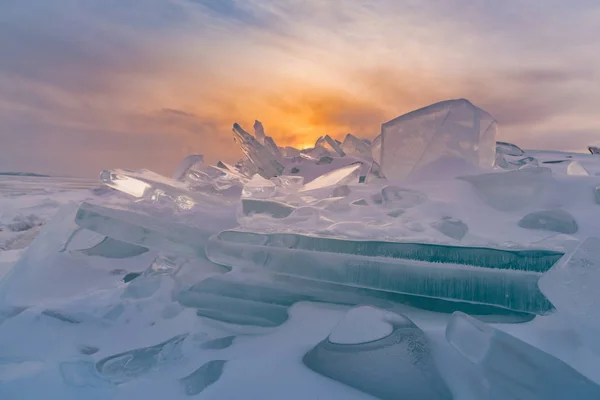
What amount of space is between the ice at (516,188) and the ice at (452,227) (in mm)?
363

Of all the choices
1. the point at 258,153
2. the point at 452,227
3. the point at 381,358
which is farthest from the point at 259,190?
the point at 258,153

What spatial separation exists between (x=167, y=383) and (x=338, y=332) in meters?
0.55

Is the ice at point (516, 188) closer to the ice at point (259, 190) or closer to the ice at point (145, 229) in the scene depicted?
the ice at point (259, 190)

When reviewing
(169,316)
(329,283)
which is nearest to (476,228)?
(329,283)

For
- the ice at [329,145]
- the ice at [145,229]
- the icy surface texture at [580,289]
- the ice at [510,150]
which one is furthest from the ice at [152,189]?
the ice at [510,150]

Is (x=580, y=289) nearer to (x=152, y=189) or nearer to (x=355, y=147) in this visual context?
(x=152, y=189)

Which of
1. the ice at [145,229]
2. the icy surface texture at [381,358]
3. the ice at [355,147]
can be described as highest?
the ice at [355,147]

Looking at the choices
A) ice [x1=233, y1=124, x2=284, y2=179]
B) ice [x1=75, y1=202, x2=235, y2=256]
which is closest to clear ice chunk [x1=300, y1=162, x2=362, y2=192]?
ice [x1=75, y1=202, x2=235, y2=256]

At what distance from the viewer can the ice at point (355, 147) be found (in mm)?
5699

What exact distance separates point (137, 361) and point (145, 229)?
81 centimetres

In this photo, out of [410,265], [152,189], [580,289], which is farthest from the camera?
[152,189]

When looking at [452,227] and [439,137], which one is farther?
[439,137]

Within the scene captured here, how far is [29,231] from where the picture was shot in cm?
426

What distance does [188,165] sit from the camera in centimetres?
475
